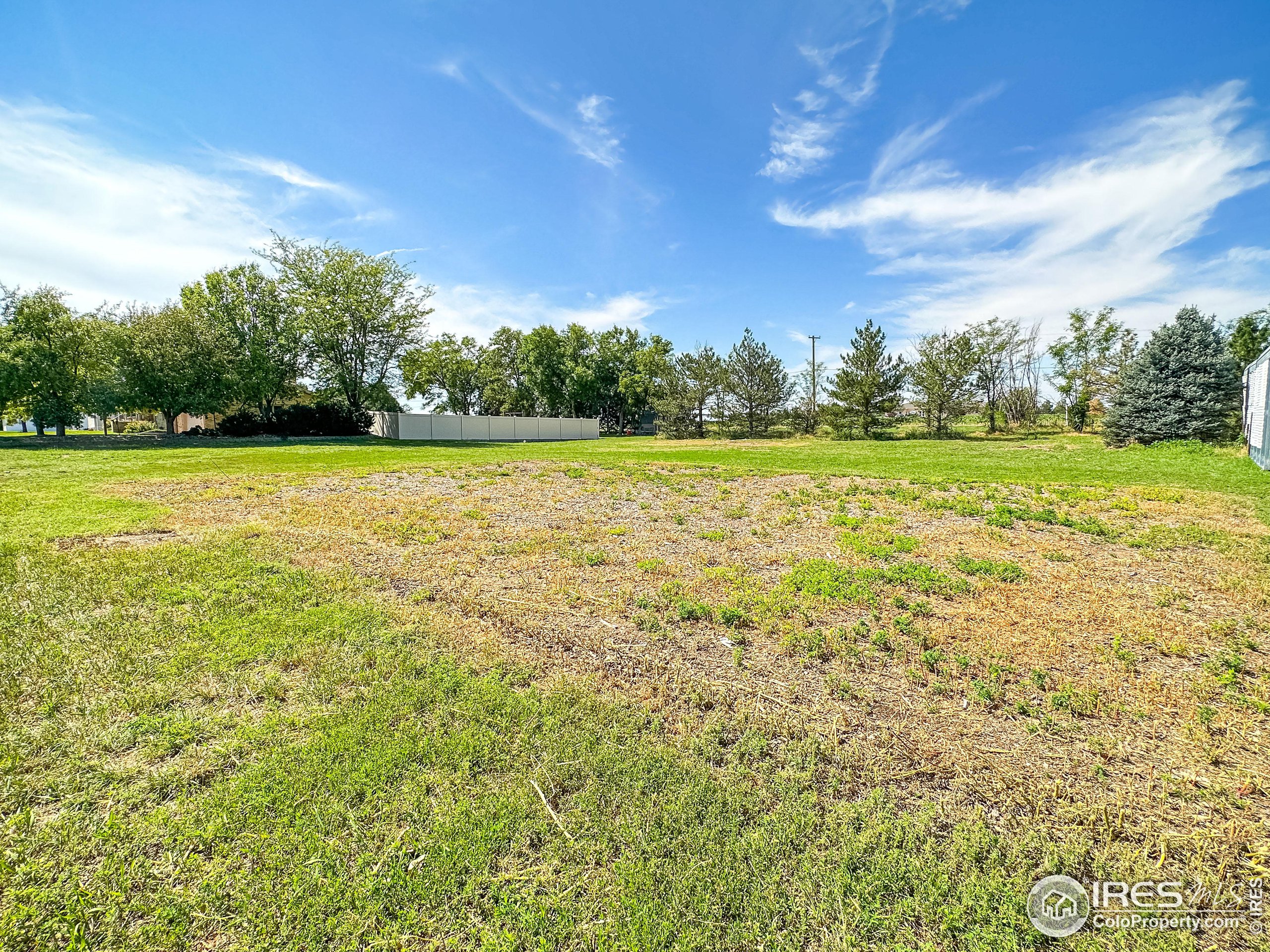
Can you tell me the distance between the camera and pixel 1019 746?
8.32ft

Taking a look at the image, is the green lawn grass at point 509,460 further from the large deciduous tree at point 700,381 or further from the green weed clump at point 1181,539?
the large deciduous tree at point 700,381

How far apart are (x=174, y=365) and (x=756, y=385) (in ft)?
113

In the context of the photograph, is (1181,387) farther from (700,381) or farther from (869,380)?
(700,381)

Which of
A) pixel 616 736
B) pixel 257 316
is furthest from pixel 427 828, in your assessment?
pixel 257 316

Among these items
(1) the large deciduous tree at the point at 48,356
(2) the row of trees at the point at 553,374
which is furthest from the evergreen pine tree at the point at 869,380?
(1) the large deciduous tree at the point at 48,356

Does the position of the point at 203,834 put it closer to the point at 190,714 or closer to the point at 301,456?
the point at 190,714

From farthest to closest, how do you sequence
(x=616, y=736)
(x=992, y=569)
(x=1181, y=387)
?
(x=1181, y=387) < (x=992, y=569) < (x=616, y=736)

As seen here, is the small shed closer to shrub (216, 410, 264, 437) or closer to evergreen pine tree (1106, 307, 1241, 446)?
evergreen pine tree (1106, 307, 1241, 446)

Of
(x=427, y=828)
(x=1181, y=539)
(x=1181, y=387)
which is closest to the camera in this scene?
(x=427, y=828)

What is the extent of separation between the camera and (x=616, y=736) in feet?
8.33

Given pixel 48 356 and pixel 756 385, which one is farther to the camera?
pixel 756 385

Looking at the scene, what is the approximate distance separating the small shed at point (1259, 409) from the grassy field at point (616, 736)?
10.7m

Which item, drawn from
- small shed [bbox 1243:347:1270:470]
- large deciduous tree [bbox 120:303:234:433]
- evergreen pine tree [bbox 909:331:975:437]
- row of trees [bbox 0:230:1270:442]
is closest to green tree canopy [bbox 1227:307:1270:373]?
row of trees [bbox 0:230:1270:442]

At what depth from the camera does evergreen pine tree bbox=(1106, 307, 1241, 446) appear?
1916 centimetres
